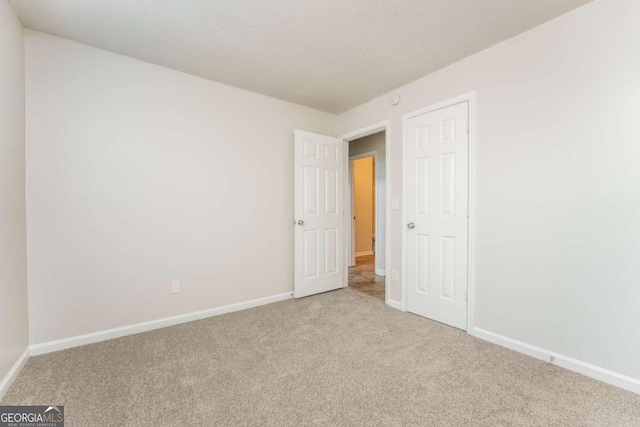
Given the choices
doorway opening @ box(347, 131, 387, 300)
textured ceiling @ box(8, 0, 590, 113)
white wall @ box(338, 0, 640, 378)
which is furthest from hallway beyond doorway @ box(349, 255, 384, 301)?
textured ceiling @ box(8, 0, 590, 113)

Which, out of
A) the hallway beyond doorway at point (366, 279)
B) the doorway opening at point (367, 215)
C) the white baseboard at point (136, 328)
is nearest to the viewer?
the white baseboard at point (136, 328)

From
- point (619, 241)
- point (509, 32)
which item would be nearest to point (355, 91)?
point (509, 32)

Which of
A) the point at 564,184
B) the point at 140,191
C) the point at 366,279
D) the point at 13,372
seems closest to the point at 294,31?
the point at 140,191

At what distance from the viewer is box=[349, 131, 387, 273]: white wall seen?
4.50 metres

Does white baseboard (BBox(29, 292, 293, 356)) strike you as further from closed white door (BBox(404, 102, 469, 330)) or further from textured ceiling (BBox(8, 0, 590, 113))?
textured ceiling (BBox(8, 0, 590, 113))

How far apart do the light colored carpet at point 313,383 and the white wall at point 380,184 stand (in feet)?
7.31

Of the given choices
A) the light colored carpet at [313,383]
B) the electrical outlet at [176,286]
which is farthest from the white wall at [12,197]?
the electrical outlet at [176,286]

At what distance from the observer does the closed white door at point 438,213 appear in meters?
2.50

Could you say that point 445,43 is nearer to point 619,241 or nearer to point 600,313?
point 619,241

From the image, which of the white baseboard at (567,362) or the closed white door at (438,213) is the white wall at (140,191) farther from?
the white baseboard at (567,362)

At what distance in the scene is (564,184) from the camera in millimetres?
1915

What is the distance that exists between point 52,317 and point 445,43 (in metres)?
3.83

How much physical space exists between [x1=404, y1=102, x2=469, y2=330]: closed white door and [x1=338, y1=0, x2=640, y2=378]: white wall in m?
0.16

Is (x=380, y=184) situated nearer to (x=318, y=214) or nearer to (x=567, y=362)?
(x=318, y=214)
